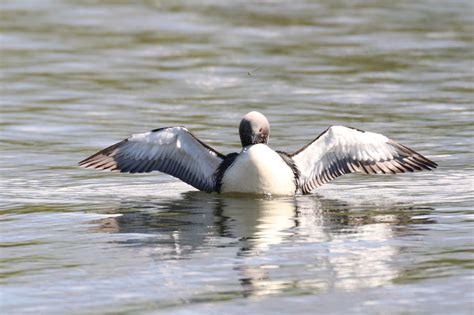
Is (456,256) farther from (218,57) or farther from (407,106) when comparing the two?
(218,57)

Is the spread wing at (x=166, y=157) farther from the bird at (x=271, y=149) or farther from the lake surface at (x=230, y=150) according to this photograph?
the lake surface at (x=230, y=150)

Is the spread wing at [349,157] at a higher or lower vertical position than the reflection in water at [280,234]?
higher

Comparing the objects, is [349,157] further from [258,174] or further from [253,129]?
[258,174]

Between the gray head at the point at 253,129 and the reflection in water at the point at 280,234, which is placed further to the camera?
the gray head at the point at 253,129

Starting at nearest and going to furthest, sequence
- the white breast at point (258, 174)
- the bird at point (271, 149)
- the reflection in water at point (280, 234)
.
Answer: the reflection in water at point (280, 234)
the white breast at point (258, 174)
the bird at point (271, 149)

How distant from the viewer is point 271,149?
12477mm

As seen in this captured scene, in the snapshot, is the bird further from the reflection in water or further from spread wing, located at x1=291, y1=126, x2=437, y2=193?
the reflection in water

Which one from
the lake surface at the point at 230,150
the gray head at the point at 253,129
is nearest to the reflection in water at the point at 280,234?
the lake surface at the point at 230,150

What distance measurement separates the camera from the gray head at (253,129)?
12258mm

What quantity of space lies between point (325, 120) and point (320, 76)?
10.1ft

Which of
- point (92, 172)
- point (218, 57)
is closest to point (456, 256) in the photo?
point (92, 172)

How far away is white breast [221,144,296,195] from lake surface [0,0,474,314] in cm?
15

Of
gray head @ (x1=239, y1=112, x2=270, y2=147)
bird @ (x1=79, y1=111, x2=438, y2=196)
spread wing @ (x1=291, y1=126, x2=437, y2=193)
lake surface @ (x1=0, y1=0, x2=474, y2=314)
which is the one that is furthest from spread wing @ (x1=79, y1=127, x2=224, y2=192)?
spread wing @ (x1=291, y1=126, x2=437, y2=193)

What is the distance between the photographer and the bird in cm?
1251
